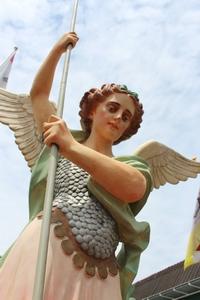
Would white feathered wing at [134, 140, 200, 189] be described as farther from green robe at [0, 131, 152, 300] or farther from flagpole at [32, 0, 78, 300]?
flagpole at [32, 0, 78, 300]

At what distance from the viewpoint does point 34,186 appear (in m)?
3.62

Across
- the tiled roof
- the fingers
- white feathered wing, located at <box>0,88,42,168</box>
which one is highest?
the fingers

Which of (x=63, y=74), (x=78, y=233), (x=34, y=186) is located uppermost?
(x=63, y=74)

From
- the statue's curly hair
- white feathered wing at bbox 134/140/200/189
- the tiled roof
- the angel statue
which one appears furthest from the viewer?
the tiled roof

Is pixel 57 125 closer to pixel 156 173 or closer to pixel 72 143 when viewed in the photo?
pixel 72 143

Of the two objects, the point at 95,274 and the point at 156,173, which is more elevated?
the point at 156,173

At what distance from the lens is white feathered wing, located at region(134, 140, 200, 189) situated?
15.3ft

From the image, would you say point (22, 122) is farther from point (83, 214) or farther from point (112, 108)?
point (83, 214)

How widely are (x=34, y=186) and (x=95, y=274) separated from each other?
689mm

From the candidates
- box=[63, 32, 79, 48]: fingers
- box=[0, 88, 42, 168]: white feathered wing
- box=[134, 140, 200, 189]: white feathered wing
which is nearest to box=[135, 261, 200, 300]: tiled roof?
box=[134, 140, 200, 189]: white feathered wing

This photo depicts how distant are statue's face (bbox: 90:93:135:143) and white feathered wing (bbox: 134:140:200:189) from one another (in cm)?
88

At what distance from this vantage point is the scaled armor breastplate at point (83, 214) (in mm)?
3307

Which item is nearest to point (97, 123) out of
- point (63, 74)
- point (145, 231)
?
point (63, 74)

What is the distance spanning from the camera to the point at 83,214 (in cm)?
338
